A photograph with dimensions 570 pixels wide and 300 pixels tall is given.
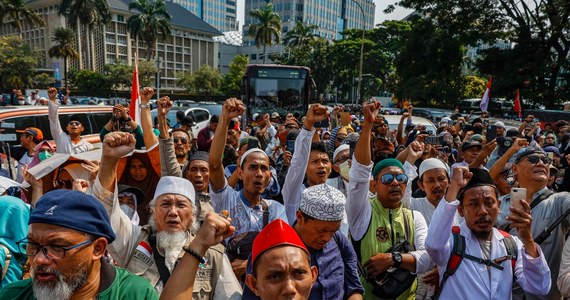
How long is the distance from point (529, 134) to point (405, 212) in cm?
762

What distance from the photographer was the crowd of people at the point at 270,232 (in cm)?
179

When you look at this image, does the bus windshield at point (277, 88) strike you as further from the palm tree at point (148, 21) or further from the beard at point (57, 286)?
the palm tree at point (148, 21)

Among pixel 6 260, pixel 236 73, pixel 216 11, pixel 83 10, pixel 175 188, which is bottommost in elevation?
pixel 6 260

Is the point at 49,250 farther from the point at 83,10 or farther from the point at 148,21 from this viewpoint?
the point at 148,21

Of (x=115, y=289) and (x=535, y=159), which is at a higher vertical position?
(x=535, y=159)

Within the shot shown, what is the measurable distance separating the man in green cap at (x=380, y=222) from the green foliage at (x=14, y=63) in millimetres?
44824

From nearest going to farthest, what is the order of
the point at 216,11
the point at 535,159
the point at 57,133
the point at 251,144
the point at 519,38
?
1. the point at 535,159
2. the point at 251,144
3. the point at 57,133
4. the point at 519,38
5. the point at 216,11

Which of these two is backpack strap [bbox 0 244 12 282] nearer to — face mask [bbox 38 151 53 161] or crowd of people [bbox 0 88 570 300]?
crowd of people [bbox 0 88 570 300]

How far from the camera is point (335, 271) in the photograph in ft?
7.61

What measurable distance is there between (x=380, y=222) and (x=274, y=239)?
4.28ft

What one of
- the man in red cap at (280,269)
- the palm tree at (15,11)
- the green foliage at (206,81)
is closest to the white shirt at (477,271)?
the man in red cap at (280,269)

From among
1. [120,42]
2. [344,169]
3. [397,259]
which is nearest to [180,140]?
[344,169]

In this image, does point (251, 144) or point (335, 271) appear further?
point (251, 144)

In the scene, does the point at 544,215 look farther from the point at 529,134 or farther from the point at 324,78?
the point at 324,78
